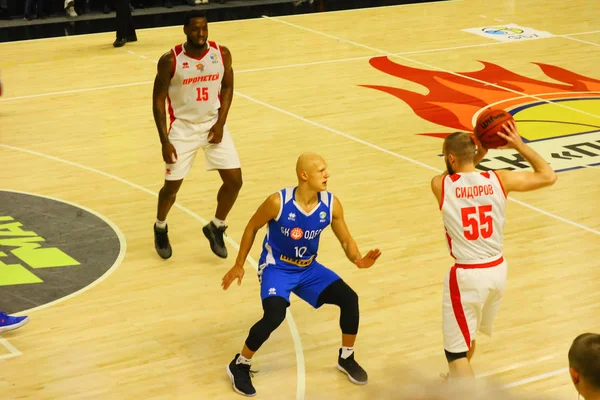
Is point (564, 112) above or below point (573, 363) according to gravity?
below

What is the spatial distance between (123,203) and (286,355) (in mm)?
3653

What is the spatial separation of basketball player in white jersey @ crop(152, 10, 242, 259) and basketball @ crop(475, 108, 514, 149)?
10.4 feet

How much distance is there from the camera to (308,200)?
639cm

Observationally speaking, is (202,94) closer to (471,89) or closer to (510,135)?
(510,135)

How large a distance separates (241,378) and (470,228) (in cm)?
192

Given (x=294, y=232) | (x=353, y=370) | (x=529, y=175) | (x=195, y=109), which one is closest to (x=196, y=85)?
(x=195, y=109)

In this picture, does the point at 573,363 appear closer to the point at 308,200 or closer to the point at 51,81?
the point at 308,200

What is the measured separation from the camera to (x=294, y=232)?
6336 millimetres

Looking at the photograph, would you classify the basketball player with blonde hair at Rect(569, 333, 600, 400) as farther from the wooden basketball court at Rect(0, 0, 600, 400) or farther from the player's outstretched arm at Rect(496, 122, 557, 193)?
the player's outstretched arm at Rect(496, 122, 557, 193)

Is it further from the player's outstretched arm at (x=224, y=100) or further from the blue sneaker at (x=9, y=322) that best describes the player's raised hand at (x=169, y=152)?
the blue sneaker at (x=9, y=322)

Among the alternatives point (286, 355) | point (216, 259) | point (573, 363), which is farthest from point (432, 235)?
point (573, 363)

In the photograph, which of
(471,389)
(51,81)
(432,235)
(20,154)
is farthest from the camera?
(51,81)

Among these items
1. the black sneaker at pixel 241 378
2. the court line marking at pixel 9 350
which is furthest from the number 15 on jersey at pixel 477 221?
the court line marking at pixel 9 350

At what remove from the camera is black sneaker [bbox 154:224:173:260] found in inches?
343
